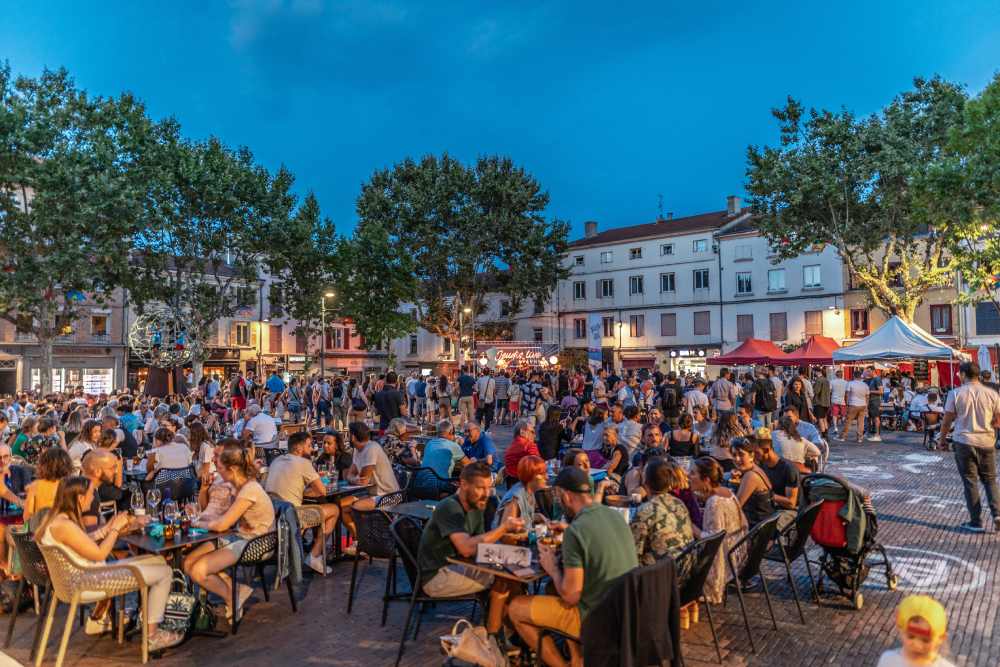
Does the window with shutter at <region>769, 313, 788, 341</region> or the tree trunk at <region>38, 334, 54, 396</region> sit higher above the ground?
the window with shutter at <region>769, 313, 788, 341</region>

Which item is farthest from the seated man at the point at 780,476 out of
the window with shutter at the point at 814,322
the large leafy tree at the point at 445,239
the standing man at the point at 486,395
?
the window with shutter at the point at 814,322

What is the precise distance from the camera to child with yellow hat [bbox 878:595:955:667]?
2.27m

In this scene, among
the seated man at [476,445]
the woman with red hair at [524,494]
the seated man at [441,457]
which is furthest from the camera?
the seated man at [476,445]

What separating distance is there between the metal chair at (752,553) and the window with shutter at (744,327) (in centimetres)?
3622

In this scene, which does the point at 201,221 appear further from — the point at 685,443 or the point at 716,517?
the point at 716,517

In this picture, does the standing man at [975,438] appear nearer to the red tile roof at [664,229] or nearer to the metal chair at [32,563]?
the metal chair at [32,563]

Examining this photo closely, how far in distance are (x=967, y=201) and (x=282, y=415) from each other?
63.6 ft

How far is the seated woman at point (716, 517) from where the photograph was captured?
4.79 metres

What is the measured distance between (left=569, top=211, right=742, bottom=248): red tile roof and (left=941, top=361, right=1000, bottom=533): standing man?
3446 centimetres

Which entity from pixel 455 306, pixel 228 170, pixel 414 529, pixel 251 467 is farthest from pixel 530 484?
pixel 455 306

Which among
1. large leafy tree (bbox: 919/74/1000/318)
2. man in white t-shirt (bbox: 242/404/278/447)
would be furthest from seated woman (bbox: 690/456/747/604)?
large leafy tree (bbox: 919/74/1000/318)

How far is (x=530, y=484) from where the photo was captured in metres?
5.27

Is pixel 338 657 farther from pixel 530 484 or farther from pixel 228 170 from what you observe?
pixel 228 170

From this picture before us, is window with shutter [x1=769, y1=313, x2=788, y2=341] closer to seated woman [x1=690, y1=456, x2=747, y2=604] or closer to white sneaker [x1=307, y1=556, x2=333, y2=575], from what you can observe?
seated woman [x1=690, y1=456, x2=747, y2=604]
